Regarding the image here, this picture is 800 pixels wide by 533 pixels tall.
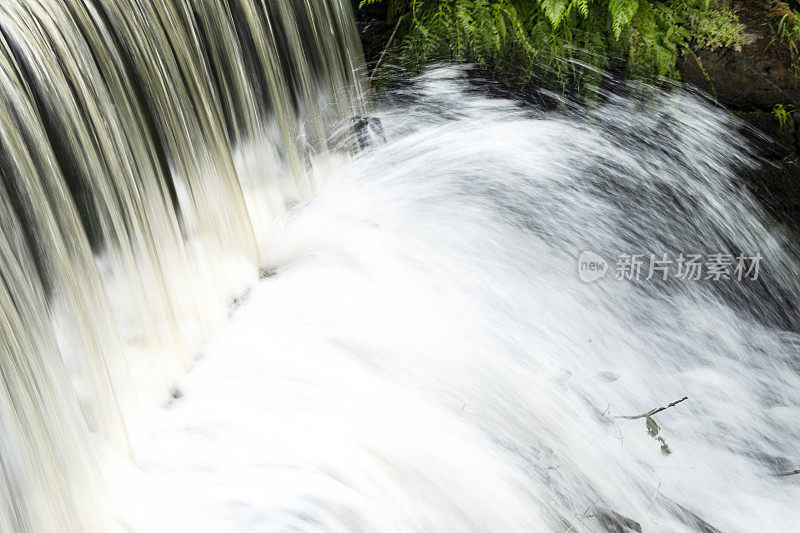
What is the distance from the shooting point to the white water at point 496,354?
260cm

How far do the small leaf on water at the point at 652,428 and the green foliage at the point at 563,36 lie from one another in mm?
2648

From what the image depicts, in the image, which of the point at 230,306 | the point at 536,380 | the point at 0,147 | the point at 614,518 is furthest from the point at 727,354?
the point at 0,147

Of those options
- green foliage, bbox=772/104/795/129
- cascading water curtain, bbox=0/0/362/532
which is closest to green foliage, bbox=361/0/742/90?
green foliage, bbox=772/104/795/129

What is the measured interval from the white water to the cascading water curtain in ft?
0.65

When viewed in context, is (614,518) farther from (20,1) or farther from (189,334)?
(20,1)

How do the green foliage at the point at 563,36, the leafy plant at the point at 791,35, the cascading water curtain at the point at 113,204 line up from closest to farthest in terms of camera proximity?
the cascading water curtain at the point at 113,204 < the leafy plant at the point at 791,35 < the green foliage at the point at 563,36

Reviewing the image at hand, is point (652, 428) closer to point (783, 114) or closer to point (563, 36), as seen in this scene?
point (783, 114)

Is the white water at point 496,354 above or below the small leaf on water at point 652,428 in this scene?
above

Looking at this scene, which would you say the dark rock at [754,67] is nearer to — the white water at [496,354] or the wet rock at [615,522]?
the white water at [496,354]

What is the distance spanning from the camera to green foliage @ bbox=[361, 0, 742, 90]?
15.7 feet

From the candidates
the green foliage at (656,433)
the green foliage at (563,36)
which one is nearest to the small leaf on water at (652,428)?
the green foliage at (656,433)

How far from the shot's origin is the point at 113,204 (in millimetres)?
2979

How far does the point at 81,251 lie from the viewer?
108 inches

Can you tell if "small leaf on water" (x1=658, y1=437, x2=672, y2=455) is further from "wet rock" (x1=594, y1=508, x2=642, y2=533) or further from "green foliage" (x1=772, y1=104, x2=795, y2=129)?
"green foliage" (x1=772, y1=104, x2=795, y2=129)
